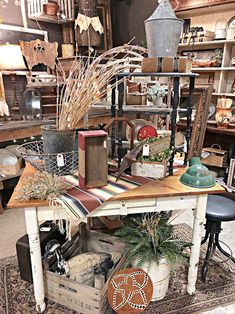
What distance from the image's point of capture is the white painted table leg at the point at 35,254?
1.31 m

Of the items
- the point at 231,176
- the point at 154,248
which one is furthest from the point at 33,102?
the point at 231,176

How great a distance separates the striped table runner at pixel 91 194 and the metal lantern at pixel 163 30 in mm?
754

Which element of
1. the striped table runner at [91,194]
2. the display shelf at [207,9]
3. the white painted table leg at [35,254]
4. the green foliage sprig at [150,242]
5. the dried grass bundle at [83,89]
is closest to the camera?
the striped table runner at [91,194]

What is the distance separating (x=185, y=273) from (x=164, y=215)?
48 centimetres

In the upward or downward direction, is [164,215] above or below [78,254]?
above

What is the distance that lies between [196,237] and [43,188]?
3.02 ft

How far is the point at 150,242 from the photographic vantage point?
1573mm

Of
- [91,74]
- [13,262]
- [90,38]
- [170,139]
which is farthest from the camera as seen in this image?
[90,38]

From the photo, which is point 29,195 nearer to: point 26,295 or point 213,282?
point 26,295

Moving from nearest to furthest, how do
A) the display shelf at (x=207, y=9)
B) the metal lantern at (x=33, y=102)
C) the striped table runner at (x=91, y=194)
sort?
1. the striped table runner at (x=91, y=194)
2. the display shelf at (x=207, y=9)
3. the metal lantern at (x=33, y=102)

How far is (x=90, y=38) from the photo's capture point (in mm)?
3537

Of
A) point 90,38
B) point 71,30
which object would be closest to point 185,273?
point 90,38

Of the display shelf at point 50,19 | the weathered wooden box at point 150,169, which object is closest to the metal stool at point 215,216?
the weathered wooden box at point 150,169

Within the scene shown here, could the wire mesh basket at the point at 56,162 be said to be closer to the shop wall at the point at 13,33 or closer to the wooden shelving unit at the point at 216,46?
the shop wall at the point at 13,33
